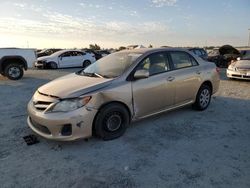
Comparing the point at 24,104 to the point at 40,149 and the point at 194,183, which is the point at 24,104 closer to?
the point at 40,149

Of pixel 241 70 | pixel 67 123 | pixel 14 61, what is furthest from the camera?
pixel 14 61

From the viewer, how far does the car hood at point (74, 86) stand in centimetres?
416

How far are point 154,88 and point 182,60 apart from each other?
1.24 meters

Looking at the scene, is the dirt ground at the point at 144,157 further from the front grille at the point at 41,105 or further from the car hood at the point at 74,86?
the car hood at the point at 74,86

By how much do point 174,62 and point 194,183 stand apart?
2.92m

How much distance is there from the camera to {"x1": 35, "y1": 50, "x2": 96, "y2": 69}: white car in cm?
1772

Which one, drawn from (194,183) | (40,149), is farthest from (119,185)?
(40,149)

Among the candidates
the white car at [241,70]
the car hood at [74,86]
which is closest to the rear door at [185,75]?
the car hood at [74,86]

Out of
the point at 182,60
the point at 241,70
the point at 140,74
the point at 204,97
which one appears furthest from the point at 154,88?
the point at 241,70

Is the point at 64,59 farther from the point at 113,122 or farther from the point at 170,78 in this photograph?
the point at 113,122

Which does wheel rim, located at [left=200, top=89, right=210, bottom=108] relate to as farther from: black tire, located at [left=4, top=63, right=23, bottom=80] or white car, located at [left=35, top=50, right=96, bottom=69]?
white car, located at [left=35, top=50, right=96, bottom=69]

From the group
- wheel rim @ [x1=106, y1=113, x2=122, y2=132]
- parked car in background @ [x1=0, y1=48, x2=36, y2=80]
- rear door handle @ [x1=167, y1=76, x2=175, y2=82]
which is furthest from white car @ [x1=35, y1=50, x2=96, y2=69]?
wheel rim @ [x1=106, y1=113, x2=122, y2=132]

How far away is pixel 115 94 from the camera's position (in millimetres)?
4383

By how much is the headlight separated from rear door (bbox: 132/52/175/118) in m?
1.01
